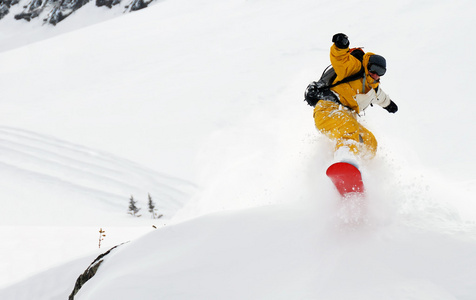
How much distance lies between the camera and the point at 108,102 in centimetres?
1388

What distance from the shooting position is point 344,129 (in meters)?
3.24

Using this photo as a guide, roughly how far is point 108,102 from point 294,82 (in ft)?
23.7

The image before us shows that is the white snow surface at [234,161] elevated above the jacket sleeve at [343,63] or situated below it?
below

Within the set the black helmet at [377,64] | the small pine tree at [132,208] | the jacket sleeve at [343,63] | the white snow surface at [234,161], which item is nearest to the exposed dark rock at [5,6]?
the white snow surface at [234,161]

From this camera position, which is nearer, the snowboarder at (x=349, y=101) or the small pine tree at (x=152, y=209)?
the snowboarder at (x=349, y=101)

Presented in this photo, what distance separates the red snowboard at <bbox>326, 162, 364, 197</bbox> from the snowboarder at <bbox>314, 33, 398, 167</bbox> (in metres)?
0.43

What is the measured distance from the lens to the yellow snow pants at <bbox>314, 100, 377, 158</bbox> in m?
3.12

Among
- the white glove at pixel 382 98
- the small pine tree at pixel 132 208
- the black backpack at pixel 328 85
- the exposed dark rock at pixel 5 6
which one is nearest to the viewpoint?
the black backpack at pixel 328 85

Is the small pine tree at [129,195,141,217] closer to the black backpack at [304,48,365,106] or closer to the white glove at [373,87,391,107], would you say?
the black backpack at [304,48,365,106]

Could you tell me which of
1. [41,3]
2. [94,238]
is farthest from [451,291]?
[41,3]

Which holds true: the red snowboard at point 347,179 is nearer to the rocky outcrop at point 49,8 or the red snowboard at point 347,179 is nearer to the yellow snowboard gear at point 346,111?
the yellow snowboard gear at point 346,111

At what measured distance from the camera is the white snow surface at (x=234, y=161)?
2.09 metres

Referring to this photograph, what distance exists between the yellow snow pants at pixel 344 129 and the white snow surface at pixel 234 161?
0.22 m

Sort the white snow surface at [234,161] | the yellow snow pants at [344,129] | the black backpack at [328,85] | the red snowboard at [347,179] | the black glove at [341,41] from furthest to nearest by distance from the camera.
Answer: the black backpack at [328,85] < the black glove at [341,41] < the yellow snow pants at [344,129] < the red snowboard at [347,179] < the white snow surface at [234,161]
